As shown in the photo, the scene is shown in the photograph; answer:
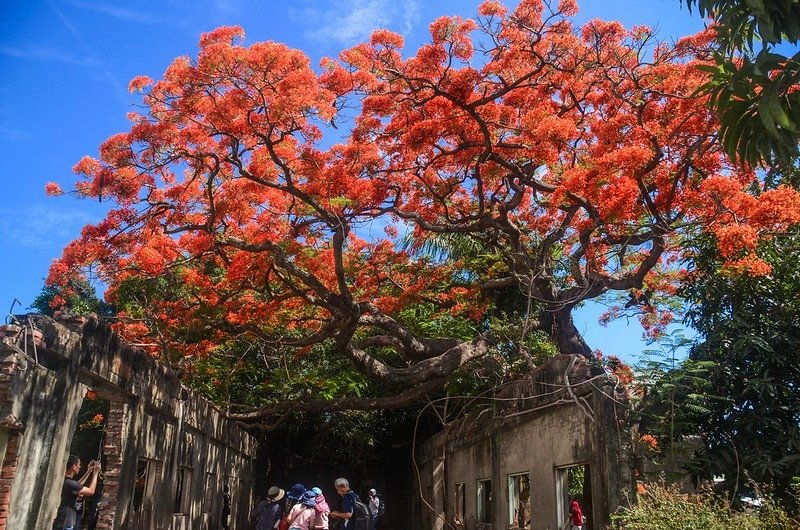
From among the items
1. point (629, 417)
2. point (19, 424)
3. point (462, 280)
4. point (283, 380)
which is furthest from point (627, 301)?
point (19, 424)

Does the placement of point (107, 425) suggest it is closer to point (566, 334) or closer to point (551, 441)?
point (551, 441)

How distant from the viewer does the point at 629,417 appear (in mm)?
6945

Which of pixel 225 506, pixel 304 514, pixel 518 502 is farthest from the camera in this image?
pixel 225 506

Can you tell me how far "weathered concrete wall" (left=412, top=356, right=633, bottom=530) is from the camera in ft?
22.1

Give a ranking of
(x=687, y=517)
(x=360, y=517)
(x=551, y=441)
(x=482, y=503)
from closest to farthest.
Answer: (x=687, y=517), (x=551, y=441), (x=360, y=517), (x=482, y=503)

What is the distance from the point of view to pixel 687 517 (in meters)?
5.58

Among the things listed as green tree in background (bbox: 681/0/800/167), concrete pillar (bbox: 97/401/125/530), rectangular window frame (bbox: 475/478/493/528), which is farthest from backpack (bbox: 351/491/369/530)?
green tree in background (bbox: 681/0/800/167)

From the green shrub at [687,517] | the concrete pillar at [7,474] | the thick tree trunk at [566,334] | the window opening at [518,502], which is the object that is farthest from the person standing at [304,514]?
the thick tree trunk at [566,334]

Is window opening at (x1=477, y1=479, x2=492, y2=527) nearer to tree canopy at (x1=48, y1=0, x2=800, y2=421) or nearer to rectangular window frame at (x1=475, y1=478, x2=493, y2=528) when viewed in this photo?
rectangular window frame at (x1=475, y1=478, x2=493, y2=528)

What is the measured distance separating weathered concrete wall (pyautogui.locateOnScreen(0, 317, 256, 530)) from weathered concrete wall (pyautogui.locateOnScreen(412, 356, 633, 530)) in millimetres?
4560

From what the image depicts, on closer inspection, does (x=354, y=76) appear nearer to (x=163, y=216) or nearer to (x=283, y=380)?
(x=163, y=216)

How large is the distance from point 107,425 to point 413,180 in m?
6.34

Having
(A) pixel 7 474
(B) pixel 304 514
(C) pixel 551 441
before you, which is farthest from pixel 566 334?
(A) pixel 7 474

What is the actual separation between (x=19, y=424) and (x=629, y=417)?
557 centimetres
